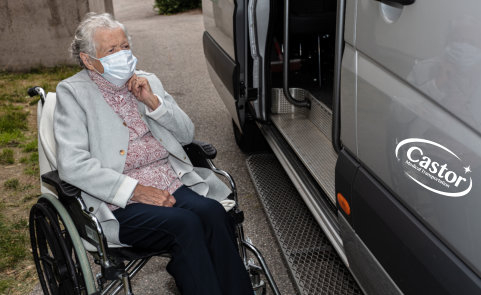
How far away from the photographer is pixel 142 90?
8.40 ft

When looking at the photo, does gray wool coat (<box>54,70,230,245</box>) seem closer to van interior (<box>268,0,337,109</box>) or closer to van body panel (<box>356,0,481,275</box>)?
van body panel (<box>356,0,481,275</box>)

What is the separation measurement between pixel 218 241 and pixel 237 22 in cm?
178

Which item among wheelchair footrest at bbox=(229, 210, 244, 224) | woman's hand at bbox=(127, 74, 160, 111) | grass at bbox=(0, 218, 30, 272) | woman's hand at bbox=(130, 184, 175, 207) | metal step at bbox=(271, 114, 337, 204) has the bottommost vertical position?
grass at bbox=(0, 218, 30, 272)

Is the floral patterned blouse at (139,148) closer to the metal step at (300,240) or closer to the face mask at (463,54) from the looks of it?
the metal step at (300,240)

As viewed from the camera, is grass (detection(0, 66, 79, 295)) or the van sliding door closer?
grass (detection(0, 66, 79, 295))

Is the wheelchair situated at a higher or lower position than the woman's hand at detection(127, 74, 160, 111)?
lower

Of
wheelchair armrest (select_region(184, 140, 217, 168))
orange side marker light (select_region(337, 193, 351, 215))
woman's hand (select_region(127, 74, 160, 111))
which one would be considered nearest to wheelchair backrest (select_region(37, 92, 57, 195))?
woman's hand (select_region(127, 74, 160, 111))

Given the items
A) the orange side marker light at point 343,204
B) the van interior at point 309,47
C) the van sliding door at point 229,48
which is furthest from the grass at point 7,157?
the orange side marker light at point 343,204

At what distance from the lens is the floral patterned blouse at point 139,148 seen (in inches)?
99.3

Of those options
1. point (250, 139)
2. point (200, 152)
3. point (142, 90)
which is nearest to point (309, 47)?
point (250, 139)

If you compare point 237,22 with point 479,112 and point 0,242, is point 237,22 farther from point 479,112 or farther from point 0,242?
point 479,112

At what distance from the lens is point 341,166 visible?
2.23 metres

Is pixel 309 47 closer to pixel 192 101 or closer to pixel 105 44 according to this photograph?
pixel 192 101

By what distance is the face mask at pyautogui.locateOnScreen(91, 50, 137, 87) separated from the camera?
2.43 m
